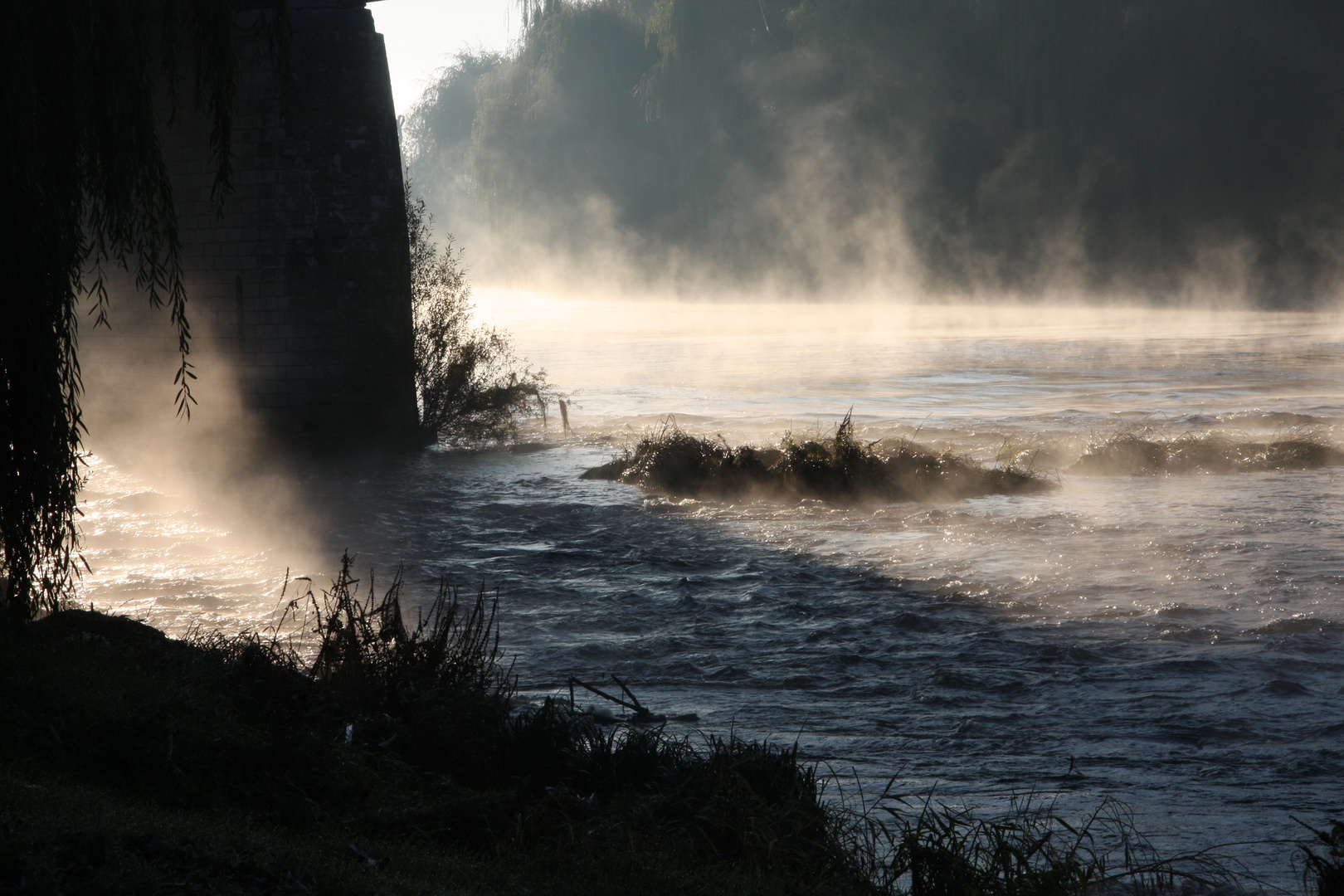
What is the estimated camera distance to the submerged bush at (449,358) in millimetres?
17484

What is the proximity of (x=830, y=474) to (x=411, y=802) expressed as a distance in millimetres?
9491

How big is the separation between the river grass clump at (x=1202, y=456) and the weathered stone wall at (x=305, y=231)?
9783 millimetres

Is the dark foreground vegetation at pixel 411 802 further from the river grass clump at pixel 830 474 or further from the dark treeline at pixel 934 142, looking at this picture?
the dark treeline at pixel 934 142

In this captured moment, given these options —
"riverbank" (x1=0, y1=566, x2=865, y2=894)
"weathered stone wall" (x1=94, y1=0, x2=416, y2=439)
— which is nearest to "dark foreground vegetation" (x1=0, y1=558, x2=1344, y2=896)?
"riverbank" (x1=0, y1=566, x2=865, y2=894)

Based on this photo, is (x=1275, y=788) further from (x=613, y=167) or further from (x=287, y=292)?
(x=613, y=167)

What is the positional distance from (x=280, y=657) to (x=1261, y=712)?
5.32 m

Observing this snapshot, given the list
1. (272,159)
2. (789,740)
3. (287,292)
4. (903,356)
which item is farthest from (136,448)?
(903,356)

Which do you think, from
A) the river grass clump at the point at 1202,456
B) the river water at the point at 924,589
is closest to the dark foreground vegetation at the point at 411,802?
the river water at the point at 924,589

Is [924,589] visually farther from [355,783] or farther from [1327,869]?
[355,783]

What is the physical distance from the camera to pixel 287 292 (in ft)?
50.9

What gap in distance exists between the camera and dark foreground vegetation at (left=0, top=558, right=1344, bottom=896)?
366 centimetres

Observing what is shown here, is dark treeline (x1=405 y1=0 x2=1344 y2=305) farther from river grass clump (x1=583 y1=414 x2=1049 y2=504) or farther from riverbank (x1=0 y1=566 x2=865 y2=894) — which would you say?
riverbank (x1=0 y1=566 x2=865 y2=894)

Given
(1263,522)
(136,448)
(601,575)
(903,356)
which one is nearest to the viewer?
(601,575)

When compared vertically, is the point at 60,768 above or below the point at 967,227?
below
